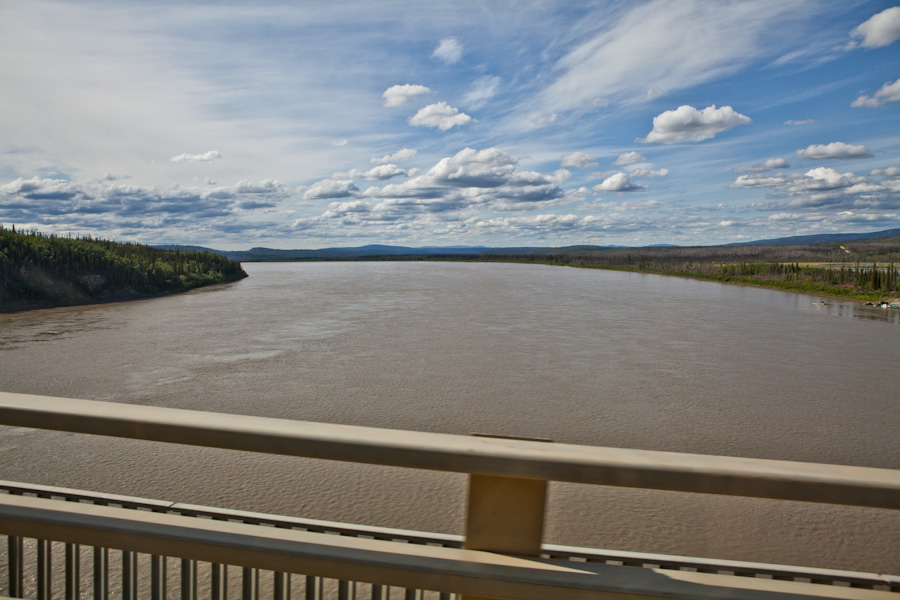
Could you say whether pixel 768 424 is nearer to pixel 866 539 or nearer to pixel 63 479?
pixel 866 539

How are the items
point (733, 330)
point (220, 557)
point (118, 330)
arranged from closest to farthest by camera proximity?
point (220, 557) < point (118, 330) < point (733, 330)

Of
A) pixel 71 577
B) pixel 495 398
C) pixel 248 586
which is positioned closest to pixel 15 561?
pixel 71 577

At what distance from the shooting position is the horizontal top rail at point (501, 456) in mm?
1639

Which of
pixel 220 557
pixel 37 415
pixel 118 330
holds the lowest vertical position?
pixel 118 330

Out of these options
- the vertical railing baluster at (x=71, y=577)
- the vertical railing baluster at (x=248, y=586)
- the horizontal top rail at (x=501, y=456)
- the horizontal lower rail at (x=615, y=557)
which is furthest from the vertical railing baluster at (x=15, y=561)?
the vertical railing baluster at (x=248, y=586)

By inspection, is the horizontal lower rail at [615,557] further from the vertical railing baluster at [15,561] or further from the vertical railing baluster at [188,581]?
the vertical railing baluster at [15,561]

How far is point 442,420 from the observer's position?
7914 millimetres

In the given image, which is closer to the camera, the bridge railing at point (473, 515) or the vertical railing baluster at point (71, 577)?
the bridge railing at point (473, 515)

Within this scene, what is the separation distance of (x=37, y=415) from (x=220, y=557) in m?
0.76

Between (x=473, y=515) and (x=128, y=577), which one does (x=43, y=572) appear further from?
(x=473, y=515)

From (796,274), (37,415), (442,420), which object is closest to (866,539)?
(442,420)

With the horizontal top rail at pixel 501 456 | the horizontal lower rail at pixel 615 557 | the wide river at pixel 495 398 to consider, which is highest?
the horizontal top rail at pixel 501 456

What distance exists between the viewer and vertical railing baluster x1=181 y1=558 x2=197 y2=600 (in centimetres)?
231

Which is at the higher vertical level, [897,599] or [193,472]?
[897,599]
